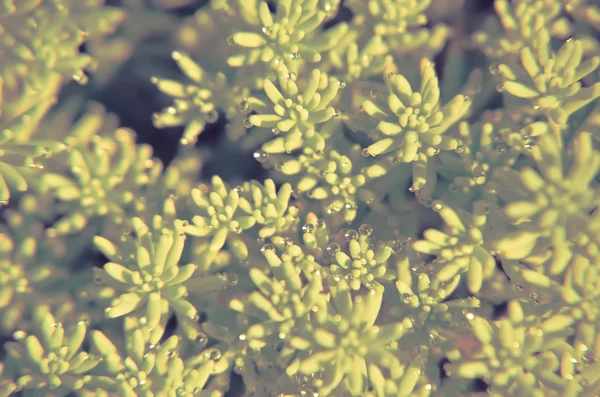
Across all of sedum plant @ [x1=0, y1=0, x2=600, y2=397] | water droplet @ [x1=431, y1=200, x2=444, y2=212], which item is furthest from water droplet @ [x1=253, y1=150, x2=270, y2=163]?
water droplet @ [x1=431, y1=200, x2=444, y2=212]

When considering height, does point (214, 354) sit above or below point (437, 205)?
below

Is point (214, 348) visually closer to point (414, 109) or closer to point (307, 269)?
point (307, 269)

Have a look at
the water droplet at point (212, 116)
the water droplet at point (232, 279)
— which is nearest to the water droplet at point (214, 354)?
the water droplet at point (232, 279)

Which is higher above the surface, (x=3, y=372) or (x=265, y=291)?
(x=265, y=291)

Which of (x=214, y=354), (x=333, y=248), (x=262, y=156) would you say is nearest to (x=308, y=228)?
(x=333, y=248)

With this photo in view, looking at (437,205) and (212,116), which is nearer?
(437,205)

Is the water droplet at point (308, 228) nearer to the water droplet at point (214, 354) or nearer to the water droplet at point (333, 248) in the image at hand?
the water droplet at point (333, 248)

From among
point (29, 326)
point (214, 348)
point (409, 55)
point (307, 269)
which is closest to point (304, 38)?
point (409, 55)

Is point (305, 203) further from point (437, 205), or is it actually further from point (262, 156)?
point (437, 205)
